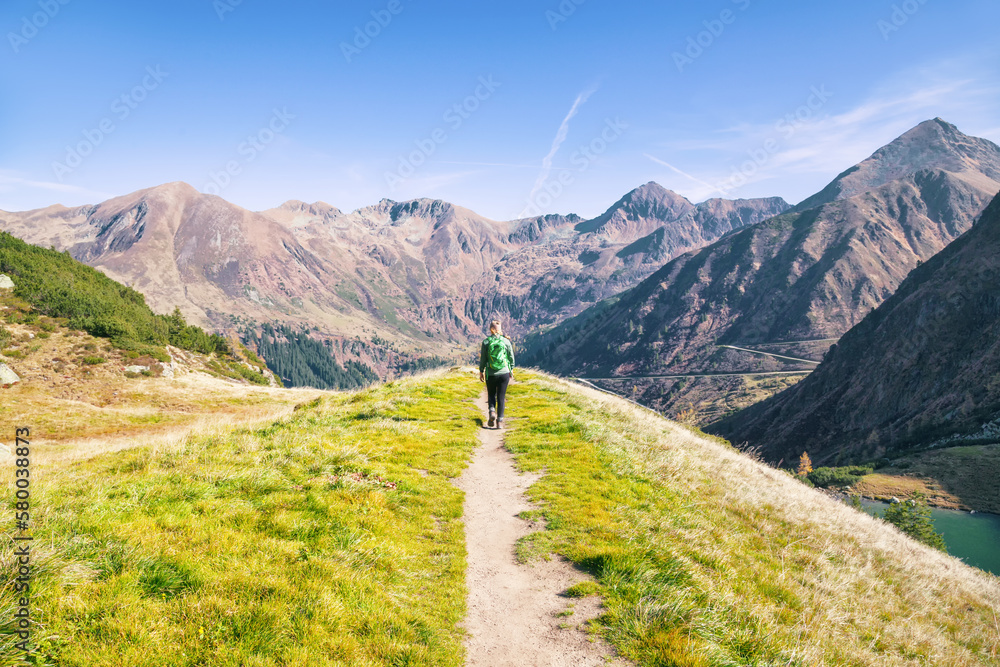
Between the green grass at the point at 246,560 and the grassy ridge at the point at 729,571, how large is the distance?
9.15ft

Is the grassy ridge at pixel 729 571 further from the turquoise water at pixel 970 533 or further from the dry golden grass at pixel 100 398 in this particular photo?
the turquoise water at pixel 970 533

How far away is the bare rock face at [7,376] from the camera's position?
1177 inches

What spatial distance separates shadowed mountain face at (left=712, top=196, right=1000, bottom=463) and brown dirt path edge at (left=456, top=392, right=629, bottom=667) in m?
159

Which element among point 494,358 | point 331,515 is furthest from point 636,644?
point 494,358

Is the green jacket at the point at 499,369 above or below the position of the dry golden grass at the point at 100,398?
above

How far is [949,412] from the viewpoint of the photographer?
127 meters

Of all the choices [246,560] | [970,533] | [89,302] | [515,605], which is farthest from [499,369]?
[970,533]

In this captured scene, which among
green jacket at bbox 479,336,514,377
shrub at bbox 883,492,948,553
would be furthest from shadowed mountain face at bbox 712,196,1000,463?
green jacket at bbox 479,336,514,377

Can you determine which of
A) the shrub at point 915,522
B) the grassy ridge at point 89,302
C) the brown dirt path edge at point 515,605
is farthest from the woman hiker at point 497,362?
the shrub at point 915,522

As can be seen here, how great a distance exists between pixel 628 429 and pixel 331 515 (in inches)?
599

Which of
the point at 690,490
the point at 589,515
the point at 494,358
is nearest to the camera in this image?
the point at 589,515

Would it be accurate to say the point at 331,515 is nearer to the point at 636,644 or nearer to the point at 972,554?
the point at 636,644

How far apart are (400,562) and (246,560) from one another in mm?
2563

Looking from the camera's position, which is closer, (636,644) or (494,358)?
(636,644)
